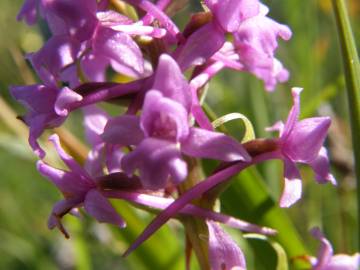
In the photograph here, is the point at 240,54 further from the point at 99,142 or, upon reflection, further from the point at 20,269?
the point at 20,269

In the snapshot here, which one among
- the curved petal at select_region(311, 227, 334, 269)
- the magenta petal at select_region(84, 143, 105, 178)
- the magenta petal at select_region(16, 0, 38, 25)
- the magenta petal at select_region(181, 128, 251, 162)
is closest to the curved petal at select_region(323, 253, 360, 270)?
the curved petal at select_region(311, 227, 334, 269)

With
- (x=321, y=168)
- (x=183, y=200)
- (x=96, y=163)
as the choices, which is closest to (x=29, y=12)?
(x=96, y=163)

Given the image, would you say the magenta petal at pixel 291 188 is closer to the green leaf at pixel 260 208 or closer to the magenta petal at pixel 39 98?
the green leaf at pixel 260 208

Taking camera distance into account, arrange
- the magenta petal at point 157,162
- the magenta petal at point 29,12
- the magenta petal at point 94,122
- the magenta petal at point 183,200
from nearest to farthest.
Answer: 1. the magenta petal at point 157,162
2. the magenta petal at point 183,200
3. the magenta petal at point 29,12
4. the magenta petal at point 94,122

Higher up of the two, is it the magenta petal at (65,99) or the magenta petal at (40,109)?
the magenta petal at (65,99)

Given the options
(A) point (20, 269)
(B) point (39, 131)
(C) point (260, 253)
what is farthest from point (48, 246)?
(B) point (39, 131)

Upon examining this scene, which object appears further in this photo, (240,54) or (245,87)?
(245,87)

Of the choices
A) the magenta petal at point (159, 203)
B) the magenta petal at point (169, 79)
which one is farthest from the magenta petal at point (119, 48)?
the magenta petal at point (159, 203)
